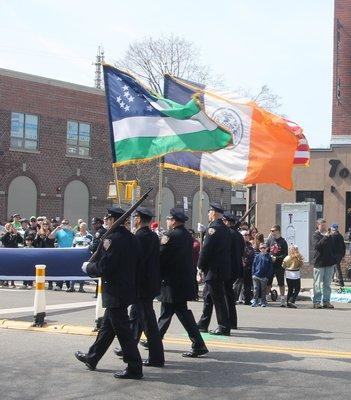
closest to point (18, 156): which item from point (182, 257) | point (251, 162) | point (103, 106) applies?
point (103, 106)

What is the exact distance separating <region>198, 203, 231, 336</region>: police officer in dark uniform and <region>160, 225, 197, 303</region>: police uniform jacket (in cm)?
138

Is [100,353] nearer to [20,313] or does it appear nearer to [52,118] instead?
[20,313]

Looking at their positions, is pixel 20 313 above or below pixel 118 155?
below

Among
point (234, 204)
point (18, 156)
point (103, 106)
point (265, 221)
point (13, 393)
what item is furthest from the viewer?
point (234, 204)

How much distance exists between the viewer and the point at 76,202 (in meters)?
40.4

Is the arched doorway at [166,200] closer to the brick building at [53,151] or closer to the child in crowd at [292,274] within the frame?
the brick building at [53,151]

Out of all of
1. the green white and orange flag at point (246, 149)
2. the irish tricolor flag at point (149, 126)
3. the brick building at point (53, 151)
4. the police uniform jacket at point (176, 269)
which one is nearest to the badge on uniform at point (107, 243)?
the police uniform jacket at point (176, 269)

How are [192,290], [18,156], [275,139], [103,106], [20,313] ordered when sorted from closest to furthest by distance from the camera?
1. [192,290]
2. [20,313]
3. [275,139]
4. [18,156]
5. [103,106]

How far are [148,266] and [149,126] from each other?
19.0 feet

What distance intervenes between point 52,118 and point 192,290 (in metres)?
31.4

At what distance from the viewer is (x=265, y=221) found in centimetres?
2577

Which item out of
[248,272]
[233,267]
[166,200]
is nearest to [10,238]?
[248,272]

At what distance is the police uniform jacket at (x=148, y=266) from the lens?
28.1 feet

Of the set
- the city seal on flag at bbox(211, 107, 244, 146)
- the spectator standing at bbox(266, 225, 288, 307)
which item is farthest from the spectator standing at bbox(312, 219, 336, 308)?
the city seal on flag at bbox(211, 107, 244, 146)
